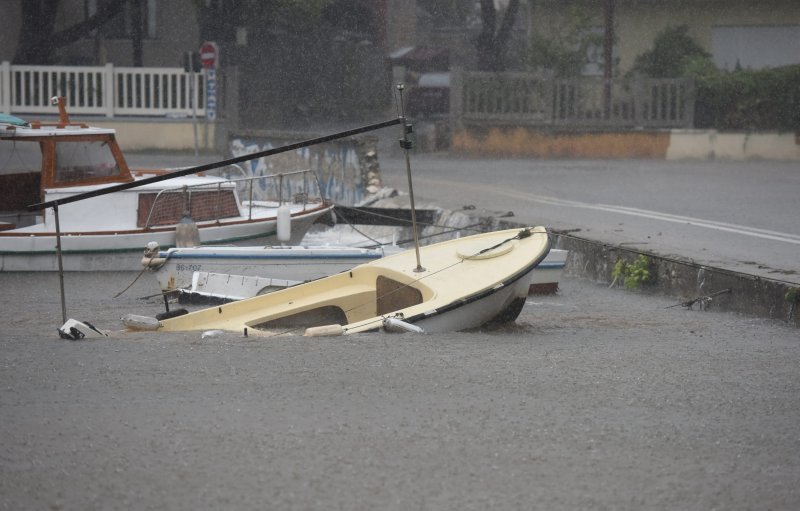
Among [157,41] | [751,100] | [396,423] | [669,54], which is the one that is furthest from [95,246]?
[157,41]

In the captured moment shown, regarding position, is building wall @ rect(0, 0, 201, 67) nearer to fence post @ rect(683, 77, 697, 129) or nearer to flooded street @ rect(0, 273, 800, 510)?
fence post @ rect(683, 77, 697, 129)

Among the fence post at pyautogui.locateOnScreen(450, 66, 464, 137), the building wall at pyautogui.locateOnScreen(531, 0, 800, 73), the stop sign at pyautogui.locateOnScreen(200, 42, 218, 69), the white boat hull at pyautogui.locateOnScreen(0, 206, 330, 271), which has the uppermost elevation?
the building wall at pyautogui.locateOnScreen(531, 0, 800, 73)

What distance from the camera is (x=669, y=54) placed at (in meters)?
34.1

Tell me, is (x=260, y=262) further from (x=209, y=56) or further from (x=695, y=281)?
(x=209, y=56)

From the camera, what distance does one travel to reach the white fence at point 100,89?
101ft

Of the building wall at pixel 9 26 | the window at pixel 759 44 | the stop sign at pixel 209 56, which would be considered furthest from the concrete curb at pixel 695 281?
the building wall at pixel 9 26

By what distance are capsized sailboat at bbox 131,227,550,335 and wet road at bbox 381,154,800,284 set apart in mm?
2578

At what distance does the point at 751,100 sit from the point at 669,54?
4.94 meters

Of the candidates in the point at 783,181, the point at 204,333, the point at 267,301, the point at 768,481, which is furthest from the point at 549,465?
the point at 783,181

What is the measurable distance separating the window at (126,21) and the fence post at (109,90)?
29.2 feet

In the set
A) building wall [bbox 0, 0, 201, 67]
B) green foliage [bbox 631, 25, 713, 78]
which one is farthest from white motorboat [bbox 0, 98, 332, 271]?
building wall [bbox 0, 0, 201, 67]

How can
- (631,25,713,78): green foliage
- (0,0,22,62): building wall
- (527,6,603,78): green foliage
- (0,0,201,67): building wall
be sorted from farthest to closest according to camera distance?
1. (0,0,201,67): building wall
2. (0,0,22,62): building wall
3. (527,6,603,78): green foliage
4. (631,25,713,78): green foliage

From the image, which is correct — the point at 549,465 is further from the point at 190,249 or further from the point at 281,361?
the point at 190,249

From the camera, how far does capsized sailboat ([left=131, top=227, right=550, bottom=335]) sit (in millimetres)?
8766
